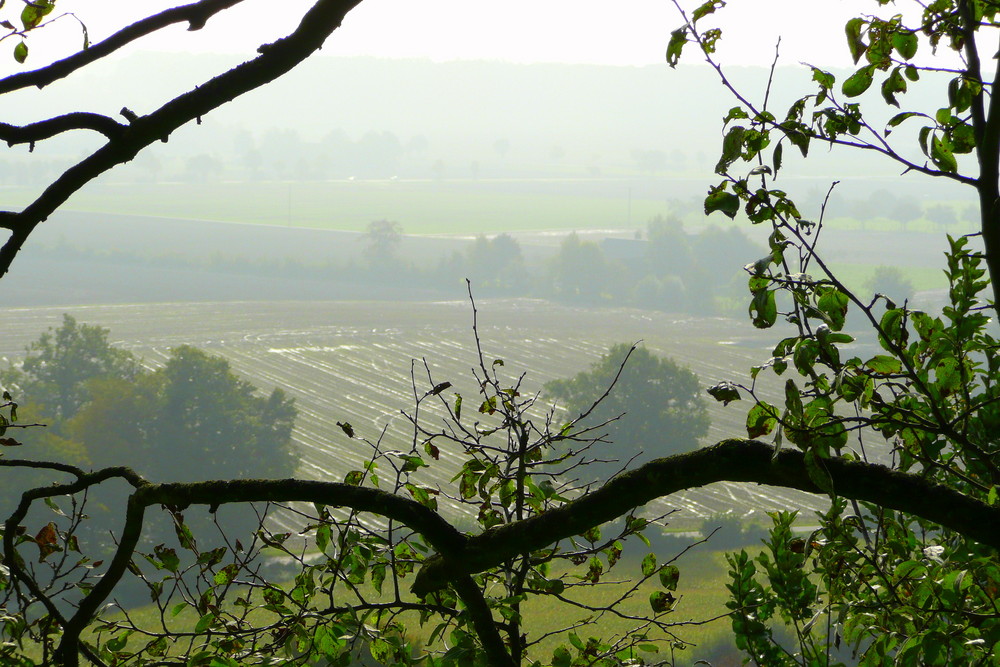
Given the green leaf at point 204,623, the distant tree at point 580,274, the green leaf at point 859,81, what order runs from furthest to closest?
the distant tree at point 580,274 → the green leaf at point 204,623 → the green leaf at point 859,81

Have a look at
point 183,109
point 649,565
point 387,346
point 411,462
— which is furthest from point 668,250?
point 183,109

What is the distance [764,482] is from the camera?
1859 millimetres

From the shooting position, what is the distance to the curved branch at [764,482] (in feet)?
5.92

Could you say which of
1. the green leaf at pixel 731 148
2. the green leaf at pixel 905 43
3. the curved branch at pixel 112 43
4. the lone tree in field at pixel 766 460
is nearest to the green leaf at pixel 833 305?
the lone tree in field at pixel 766 460

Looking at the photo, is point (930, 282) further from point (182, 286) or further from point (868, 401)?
point (868, 401)

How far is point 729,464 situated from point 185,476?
4258 cm

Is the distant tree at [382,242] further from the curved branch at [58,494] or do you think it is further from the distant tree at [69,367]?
the curved branch at [58,494]

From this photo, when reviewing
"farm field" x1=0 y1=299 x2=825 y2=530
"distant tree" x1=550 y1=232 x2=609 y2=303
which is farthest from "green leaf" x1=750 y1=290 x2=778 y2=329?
"distant tree" x1=550 y1=232 x2=609 y2=303

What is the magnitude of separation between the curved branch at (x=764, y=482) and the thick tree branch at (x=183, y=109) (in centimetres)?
111

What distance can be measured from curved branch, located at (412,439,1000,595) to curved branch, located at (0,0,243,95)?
1274 mm

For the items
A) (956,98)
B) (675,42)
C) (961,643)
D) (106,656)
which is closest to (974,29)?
(956,98)

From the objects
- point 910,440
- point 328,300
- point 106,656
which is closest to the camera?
point 910,440

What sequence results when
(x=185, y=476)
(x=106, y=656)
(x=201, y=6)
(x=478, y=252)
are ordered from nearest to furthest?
(x=201, y=6)
(x=106, y=656)
(x=185, y=476)
(x=478, y=252)

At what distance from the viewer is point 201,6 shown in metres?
1.83
